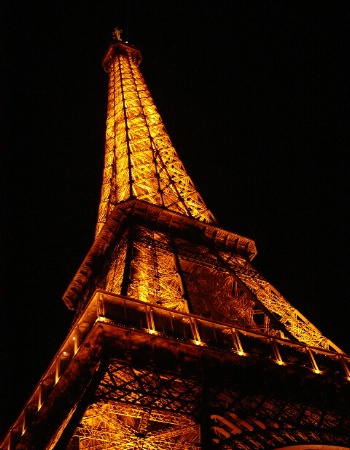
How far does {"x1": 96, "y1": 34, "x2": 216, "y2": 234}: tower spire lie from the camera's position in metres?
28.9

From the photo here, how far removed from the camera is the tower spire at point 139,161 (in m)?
28.9

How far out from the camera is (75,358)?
15.5 meters

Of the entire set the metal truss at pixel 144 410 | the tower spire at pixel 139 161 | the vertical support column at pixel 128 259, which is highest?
the tower spire at pixel 139 161

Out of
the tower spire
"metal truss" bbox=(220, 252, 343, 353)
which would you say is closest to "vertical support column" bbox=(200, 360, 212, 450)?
"metal truss" bbox=(220, 252, 343, 353)

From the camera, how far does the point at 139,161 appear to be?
31.4 m

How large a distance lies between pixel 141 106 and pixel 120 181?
28.2ft

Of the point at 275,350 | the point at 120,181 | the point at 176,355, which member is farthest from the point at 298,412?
the point at 120,181

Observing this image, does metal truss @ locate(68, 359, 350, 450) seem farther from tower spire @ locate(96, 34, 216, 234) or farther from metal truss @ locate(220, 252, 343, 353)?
tower spire @ locate(96, 34, 216, 234)

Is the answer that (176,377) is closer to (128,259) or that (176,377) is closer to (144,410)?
(144,410)

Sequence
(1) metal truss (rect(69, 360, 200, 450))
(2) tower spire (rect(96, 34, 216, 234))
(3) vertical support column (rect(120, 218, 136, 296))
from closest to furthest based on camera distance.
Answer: (1) metal truss (rect(69, 360, 200, 450)) < (3) vertical support column (rect(120, 218, 136, 296)) < (2) tower spire (rect(96, 34, 216, 234))

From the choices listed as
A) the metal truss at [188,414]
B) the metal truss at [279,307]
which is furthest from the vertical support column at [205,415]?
the metal truss at [279,307]

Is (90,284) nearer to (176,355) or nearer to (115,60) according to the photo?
(176,355)

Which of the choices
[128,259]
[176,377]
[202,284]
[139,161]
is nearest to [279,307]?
[202,284]

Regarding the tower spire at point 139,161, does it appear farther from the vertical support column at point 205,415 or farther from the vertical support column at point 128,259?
the vertical support column at point 205,415
